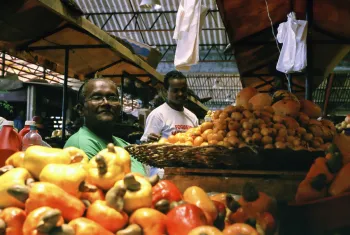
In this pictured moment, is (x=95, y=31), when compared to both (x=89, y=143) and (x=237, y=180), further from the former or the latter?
(x=237, y=180)

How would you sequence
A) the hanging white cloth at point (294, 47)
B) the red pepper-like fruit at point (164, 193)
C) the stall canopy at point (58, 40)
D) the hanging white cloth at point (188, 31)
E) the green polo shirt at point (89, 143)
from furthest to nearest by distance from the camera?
the hanging white cloth at point (294, 47)
the stall canopy at point (58, 40)
the hanging white cloth at point (188, 31)
the green polo shirt at point (89, 143)
the red pepper-like fruit at point (164, 193)

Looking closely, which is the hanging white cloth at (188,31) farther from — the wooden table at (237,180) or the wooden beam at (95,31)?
the wooden beam at (95,31)

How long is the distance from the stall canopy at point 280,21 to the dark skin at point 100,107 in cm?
213

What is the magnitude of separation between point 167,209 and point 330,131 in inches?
65.4

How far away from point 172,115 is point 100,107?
1670 millimetres

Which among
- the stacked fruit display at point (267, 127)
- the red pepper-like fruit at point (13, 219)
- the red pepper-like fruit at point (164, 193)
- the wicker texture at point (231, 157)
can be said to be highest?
the stacked fruit display at point (267, 127)

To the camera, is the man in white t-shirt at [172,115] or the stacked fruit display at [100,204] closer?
the stacked fruit display at [100,204]

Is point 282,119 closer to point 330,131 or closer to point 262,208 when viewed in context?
point 330,131

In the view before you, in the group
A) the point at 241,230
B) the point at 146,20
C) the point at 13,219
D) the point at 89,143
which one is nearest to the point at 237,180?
the point at 241,230

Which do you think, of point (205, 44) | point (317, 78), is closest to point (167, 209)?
point (317, 78)

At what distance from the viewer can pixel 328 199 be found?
173 cm

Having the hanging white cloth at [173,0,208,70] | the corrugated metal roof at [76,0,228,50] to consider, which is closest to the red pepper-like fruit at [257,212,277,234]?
the hanging white cloth at [173,0,208,70]

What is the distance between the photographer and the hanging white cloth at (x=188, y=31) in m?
3.50

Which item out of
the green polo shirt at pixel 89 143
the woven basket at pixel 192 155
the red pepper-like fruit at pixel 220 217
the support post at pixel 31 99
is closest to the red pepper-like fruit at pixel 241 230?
the red pepper-like fruit at pixel 220 217
